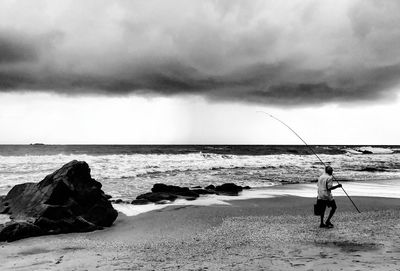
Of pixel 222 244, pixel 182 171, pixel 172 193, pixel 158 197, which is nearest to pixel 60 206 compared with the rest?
pixel 222 244

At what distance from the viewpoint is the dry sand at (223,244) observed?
5328mm

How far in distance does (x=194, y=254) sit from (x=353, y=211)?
6419 mm

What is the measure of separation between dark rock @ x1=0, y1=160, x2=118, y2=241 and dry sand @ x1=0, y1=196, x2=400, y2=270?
1.15 ft

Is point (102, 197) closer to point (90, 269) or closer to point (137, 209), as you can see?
point (137, 209)

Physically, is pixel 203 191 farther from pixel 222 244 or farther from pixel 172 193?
pixel 222 244

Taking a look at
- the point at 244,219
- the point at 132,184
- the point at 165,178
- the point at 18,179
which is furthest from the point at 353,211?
the point at 18,179

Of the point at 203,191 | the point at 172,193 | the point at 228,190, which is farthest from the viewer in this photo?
the point at 228,190

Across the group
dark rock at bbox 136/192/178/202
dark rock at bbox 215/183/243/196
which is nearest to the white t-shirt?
dark rock at bbox 136/192/178/202

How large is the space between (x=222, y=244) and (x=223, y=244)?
0.02 meters

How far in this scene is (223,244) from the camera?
21.6 ft

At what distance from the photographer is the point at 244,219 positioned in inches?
358

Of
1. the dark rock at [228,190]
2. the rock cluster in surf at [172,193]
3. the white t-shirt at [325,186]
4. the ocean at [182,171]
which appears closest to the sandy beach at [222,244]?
the white t-shirt at [325,186]

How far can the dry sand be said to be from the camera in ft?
17.5

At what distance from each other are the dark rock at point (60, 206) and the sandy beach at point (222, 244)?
316 millimetres
